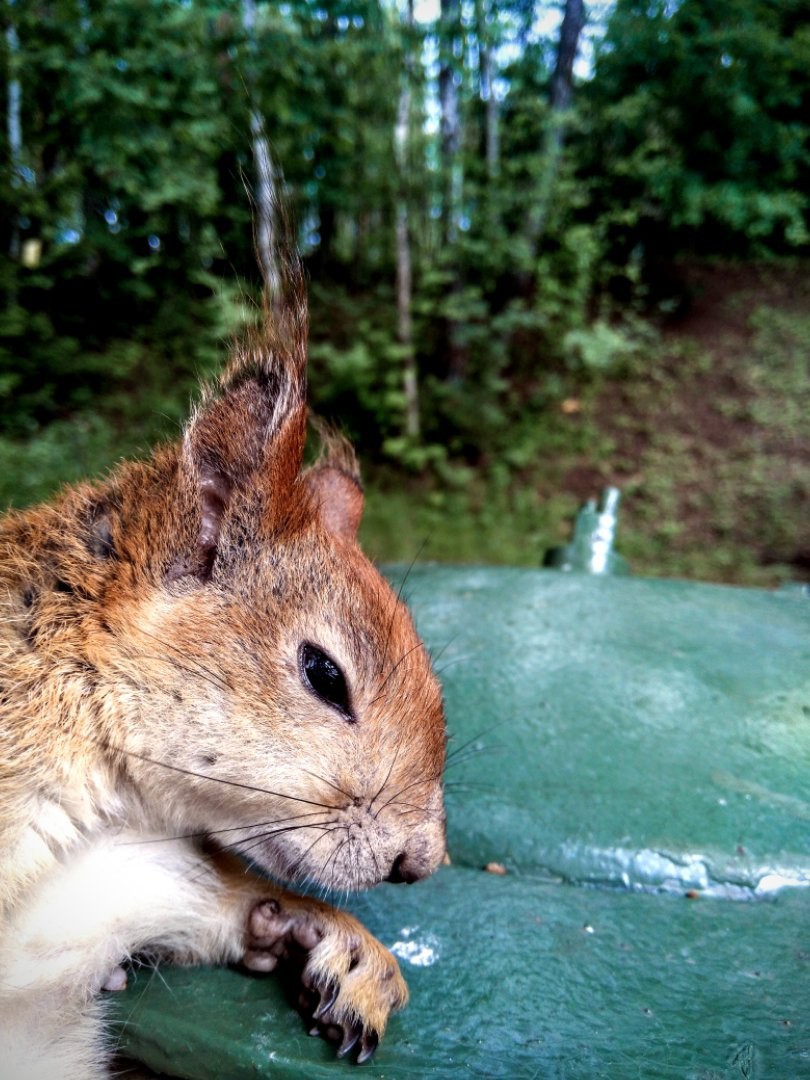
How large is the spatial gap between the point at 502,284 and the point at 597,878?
736 centimetres

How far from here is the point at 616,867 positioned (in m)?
1.51

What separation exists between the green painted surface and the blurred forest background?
14.4 ft

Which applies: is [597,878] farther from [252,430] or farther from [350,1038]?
[252,430]

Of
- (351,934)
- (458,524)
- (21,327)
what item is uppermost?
(21,327)

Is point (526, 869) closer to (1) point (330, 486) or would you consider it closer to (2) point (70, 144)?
(1) point (330, 486)

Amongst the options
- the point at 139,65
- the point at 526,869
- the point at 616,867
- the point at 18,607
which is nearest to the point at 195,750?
the point at 18,607

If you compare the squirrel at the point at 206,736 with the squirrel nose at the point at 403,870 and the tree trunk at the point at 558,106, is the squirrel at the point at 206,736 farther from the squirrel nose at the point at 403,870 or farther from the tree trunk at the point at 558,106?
the tree trunk at the point at 558,106

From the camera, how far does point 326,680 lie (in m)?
1.32

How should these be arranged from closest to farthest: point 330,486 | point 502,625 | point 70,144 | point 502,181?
1. point 330,486
2. point 502,625
3. point 70,144
4. point 502,181

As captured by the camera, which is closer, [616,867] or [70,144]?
[616,867]

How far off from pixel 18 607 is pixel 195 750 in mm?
384

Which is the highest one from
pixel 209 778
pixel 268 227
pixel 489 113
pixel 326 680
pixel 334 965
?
pixel 489 113

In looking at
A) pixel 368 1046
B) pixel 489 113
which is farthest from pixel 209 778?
pixel 489 113

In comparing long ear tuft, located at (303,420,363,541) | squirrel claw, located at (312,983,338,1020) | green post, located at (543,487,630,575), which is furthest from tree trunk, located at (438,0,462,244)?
squirrel claw, located at (312,983,338,1020)
